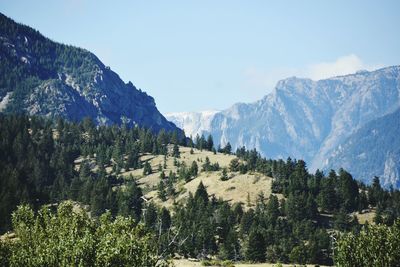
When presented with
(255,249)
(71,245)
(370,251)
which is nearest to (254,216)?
(255,249)

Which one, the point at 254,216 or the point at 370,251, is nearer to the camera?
the point at 370,251

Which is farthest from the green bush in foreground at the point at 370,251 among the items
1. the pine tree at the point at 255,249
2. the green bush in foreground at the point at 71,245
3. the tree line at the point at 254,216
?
the pine tree at the point at 255,249

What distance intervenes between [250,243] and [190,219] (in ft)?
108

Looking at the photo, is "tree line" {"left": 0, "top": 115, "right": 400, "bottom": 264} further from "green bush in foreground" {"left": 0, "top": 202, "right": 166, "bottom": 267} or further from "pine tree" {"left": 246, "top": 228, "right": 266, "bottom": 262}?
"green bush in foreground" {"left": 0, "top": 202, "right": 166, "bottom": 267}

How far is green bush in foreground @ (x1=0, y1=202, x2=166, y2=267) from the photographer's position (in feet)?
154

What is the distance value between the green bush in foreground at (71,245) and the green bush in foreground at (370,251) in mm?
25666

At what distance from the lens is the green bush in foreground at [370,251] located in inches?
2371

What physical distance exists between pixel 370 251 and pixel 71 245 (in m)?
38.7

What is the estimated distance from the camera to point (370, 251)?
61.1 metres

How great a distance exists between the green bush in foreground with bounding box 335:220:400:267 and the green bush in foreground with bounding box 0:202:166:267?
84.2 feet

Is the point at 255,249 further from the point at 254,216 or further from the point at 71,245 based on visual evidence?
the point at 71,245

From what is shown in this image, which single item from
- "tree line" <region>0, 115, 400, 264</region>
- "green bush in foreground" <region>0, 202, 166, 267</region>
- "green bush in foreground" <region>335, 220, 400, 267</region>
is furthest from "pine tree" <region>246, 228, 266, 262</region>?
"green bush in foreground" <region>0, 202, 166, 267</region>

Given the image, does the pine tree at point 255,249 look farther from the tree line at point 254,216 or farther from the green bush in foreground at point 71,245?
the green bush in foreground at point 71,245

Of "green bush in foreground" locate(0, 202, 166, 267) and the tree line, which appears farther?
the tree line
